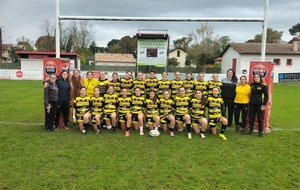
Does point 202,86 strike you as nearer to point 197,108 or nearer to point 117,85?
point 197,108

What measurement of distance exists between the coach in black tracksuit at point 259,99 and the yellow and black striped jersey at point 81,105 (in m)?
4.22

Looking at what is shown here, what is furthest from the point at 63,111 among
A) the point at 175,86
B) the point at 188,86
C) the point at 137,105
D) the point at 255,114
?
the point at 255,114

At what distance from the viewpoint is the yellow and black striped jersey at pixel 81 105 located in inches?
258

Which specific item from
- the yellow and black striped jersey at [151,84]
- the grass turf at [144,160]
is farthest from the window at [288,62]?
the yellow and black striped jersey at [151,84]

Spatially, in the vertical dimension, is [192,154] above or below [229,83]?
below

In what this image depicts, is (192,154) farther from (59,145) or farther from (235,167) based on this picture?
(59,145)

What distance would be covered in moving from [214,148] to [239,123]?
1.94 meters

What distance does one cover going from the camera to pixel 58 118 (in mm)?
6859

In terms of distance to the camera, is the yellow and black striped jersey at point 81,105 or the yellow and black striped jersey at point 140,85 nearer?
the yellow and black striped jersey at point 81,105

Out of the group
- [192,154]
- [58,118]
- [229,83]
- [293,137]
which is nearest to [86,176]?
[192,154]

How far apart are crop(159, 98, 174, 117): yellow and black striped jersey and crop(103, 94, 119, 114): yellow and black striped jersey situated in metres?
1.19

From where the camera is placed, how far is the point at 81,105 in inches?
258

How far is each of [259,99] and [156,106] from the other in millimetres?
2603

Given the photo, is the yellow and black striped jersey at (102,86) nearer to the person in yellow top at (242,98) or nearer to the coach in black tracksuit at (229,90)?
the coach in black tracksuit at (229,90)
